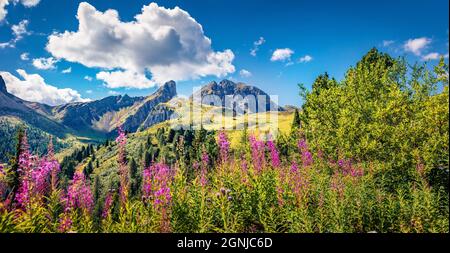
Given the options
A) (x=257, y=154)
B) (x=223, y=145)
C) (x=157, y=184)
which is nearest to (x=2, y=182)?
(x=157, y=184)

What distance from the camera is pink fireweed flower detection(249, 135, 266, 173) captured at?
8953 millimetres

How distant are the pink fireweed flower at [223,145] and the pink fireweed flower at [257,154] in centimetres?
89

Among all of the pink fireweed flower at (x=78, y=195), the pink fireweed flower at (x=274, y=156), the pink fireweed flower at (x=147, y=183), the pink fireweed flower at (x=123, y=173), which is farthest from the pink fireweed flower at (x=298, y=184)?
the pink fireweed flower at (x=78, y=195)

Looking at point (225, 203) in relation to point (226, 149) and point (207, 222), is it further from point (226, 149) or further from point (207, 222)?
point (226, 149)

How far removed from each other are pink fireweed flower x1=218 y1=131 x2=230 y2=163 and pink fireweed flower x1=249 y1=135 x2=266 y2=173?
89cm

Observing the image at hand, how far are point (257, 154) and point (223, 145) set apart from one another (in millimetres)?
1133

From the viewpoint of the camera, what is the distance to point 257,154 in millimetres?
→ 9438

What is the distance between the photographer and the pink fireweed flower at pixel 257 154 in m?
8.95

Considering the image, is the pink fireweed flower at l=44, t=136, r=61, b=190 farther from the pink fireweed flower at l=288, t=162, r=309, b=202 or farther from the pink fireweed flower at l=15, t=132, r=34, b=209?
the pink fireweed flower at l=288, t=162, r=309, b=202

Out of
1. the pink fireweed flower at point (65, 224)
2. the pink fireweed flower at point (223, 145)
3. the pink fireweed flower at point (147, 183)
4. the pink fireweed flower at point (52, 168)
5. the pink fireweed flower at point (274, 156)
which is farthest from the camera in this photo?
the pink fireweed flower at point (274, 156)

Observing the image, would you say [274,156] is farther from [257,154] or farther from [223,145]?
[223,145]

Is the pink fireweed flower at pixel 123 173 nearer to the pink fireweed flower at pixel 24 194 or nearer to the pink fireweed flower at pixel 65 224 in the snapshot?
the pink fireweed flower at pixel 65 224
